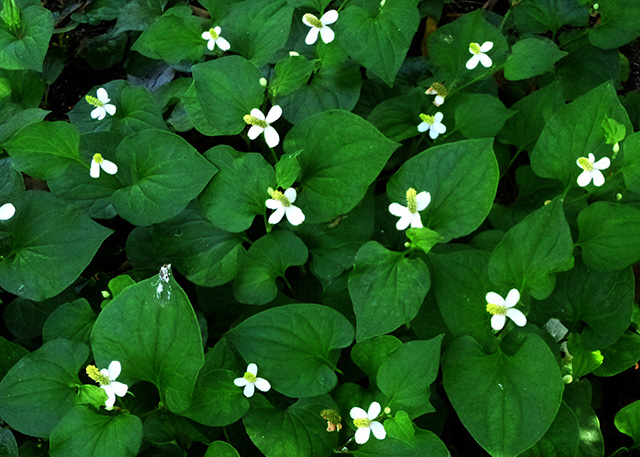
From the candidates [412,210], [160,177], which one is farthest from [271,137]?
[412,210]

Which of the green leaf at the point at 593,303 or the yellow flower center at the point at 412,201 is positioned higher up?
the yellow flower center at the point at 412,201

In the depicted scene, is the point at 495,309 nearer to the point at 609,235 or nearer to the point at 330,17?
the point at 609,235

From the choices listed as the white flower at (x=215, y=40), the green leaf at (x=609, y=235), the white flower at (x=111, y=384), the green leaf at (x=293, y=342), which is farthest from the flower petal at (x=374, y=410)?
the white flower at (x=215, y=40)

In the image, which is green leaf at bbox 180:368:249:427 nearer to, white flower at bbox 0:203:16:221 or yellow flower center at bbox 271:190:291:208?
yellow flower center at bbox 271:190:291:208

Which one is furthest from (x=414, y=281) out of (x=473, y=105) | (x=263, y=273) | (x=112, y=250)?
(x=112, y=250)

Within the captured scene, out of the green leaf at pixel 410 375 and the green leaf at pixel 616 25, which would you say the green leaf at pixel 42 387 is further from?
the green leaf at pixel 616 25

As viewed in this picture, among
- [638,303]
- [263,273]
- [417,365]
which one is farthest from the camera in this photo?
[638,303]

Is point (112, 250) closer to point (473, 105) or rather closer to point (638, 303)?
point (473, 105)
